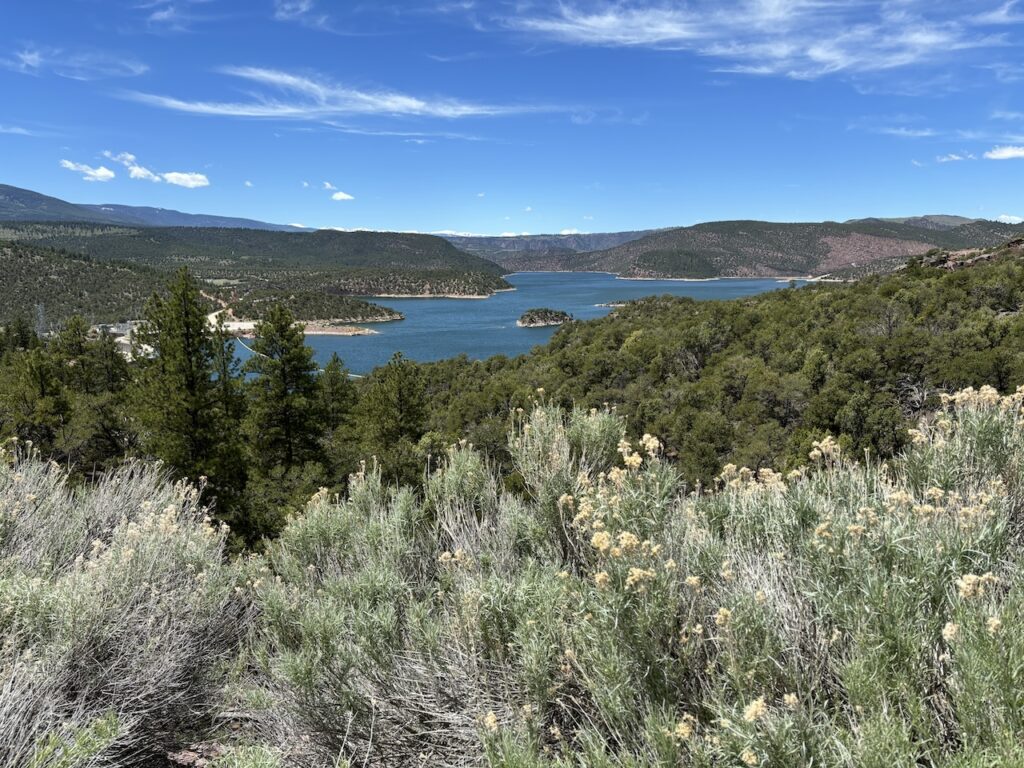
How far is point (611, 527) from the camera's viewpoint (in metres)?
3.31

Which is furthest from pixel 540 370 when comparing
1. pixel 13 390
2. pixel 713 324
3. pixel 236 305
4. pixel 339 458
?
pixel 236 305

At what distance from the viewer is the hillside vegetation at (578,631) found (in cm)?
216

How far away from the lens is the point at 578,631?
253cm

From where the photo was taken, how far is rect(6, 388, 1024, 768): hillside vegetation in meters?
2.16

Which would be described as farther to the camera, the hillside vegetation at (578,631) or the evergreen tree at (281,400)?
the evergreen tree at (281,400)

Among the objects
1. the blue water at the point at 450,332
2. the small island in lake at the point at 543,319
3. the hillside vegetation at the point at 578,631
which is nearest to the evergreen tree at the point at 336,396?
the hillside vegetation at the point at 578,631

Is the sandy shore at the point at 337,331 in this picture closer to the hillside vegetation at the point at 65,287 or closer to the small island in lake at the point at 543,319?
the hillside vegetation at the point at 65,287

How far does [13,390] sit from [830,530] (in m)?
22.1

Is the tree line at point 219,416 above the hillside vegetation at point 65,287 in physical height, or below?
below

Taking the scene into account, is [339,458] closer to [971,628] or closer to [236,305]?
[971,628]

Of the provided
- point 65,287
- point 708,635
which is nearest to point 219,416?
point 708,635

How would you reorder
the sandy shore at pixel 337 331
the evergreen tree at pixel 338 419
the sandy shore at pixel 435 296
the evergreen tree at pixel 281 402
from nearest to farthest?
the evergreen tree at pixel 281 402 < the evergreen tree at pixel 338 419 < the sandy shore at pixel 337 331 < the sandy shore at pixel 435 296

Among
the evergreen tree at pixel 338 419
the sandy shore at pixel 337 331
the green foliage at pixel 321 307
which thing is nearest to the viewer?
the evergreen tree at pixel 338 419

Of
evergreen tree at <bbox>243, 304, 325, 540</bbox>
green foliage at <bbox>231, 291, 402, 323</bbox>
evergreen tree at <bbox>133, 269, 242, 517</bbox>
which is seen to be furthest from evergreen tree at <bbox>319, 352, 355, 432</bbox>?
green foliage at <bbox>231, 291, 402, 323</bbox>
